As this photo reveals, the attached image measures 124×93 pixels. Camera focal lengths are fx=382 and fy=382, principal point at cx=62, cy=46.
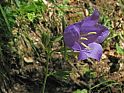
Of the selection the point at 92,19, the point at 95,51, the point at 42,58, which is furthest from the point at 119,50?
A: the point at 92,19

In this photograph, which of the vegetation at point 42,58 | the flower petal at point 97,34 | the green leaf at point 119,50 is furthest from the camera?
the green leaf at point 119,50

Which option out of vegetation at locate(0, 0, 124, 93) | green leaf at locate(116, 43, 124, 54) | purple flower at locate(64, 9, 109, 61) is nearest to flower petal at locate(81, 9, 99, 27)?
purple flower at locate(64, 9, 109, 61)

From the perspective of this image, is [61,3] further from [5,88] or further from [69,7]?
[5,88]

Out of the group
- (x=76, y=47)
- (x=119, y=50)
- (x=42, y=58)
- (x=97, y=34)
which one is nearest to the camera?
(x=76, y=47)

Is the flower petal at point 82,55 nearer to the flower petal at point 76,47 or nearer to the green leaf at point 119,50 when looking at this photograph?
the flower petal at point 76,47

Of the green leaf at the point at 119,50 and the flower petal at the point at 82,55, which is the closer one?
the flower petal at the point at 82,55

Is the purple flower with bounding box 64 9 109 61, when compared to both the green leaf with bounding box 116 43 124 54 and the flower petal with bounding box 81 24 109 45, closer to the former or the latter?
the flower petal with bounding box 81 24 109 45

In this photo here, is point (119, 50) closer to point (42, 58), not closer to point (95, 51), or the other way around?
point (42, 58)

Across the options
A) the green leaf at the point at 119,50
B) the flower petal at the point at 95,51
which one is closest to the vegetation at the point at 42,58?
the green leaf at the point at 119,50
